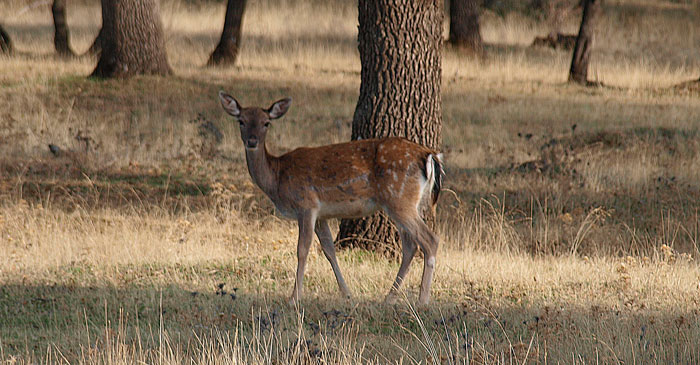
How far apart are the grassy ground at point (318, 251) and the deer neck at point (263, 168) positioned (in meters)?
0.81

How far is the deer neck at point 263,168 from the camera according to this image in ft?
23.1

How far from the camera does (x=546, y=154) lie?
39.5 ft

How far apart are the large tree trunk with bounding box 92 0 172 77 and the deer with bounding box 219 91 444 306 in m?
9.83

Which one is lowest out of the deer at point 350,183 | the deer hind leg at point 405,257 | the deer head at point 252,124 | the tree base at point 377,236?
the tree base at point 377,236

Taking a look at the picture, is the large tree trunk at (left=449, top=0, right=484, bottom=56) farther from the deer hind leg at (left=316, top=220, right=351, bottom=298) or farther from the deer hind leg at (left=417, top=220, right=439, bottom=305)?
the deer hind leg at (left=417, top=220, right=439, bottom=305)

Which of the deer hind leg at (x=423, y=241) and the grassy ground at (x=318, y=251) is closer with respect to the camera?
the grassy ground at (x=318, y=251)

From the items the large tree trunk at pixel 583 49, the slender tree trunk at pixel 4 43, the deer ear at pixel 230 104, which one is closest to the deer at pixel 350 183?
the deer ear at pixel 230 104

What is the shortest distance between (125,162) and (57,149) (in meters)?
0.93

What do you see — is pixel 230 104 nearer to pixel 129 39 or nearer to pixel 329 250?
pixel 329 250

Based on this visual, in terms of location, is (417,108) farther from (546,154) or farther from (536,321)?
(546,154)

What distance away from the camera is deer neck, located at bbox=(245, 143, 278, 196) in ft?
23.1

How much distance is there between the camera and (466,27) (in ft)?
71.7

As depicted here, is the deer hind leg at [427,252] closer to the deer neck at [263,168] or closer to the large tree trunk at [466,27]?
the deer neck at [263,168]

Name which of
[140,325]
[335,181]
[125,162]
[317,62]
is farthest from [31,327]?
[317,62]
